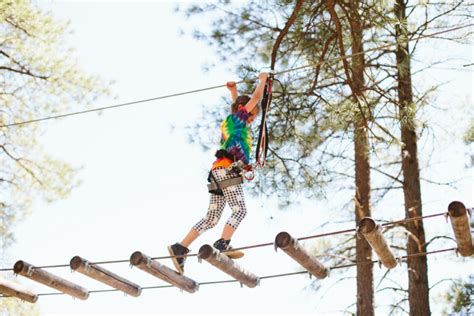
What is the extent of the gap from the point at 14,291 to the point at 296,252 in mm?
2711

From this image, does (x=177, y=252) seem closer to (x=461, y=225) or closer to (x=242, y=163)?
(x=242, y=163)

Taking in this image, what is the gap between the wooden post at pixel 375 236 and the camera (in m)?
4.82

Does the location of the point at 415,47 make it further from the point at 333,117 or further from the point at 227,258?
the point at 227,258

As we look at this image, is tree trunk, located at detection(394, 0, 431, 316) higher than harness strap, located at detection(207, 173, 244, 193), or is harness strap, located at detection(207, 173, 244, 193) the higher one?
tree trunk, located at detection(394, 0, 431, 316)

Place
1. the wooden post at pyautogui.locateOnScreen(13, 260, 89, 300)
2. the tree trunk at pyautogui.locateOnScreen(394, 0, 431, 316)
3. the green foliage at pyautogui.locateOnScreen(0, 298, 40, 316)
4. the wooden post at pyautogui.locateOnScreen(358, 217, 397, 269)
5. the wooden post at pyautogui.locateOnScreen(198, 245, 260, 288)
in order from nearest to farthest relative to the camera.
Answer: the wooden post at pyautogui.locateOnScreen(358, 217, 397, 269) < the wooden post at pyautogui.locateOnScreen(198, 245, 260, 288) < the wooden post at pyautogui.locateOnScreen(13, 260, 89, 300) < the tree trunk at pyautogui.locateOnScreen(394, 0, 431, 316) < the green foliage at pyautogui.locateOnScreen(0, 298, 40, 316)

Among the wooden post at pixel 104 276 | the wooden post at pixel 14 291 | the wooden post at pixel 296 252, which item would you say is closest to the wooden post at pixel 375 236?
the wooden post at pixel 296 252

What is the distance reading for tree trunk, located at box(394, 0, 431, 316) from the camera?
30.5 ft

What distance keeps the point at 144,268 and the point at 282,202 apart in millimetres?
3912

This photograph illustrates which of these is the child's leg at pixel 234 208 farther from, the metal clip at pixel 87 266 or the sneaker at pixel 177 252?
the metal clip at pixel 87 266

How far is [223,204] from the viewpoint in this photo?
5.66m

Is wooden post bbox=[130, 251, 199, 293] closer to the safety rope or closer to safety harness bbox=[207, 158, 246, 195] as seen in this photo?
safety harness bbox=[207, 158, 246, 195]

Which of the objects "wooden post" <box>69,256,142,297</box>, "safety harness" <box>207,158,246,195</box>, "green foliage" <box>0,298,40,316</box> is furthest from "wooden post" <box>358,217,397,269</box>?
"green foliage" <box>0,298,40,316</box>

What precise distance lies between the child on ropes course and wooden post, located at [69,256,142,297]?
70cm

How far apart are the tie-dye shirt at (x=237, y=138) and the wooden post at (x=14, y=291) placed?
2.13m
